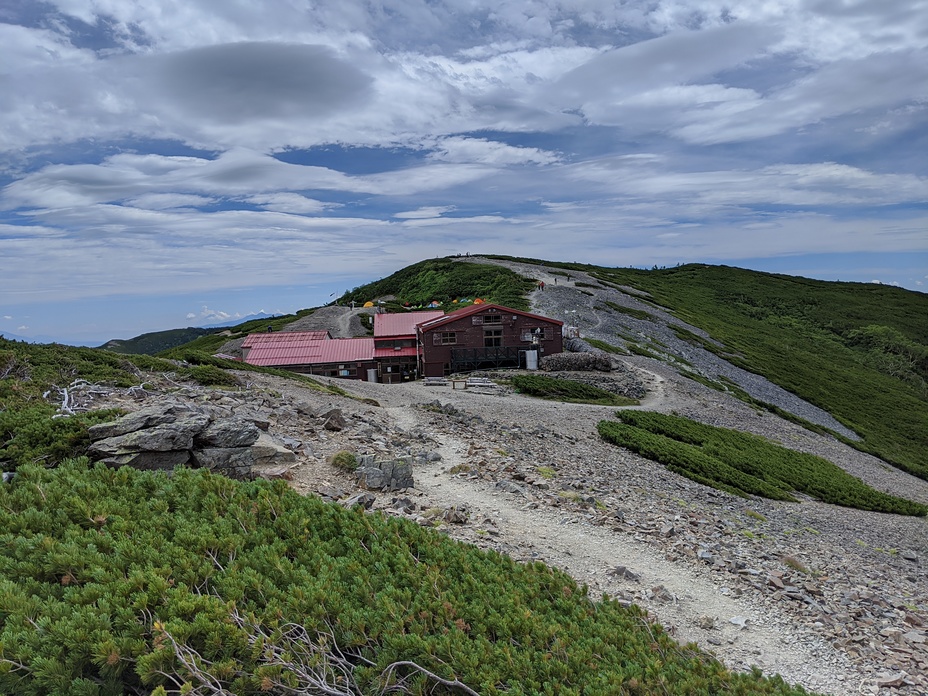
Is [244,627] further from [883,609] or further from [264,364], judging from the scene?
[264,364]

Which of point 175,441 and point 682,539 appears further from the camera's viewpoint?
point 682,539

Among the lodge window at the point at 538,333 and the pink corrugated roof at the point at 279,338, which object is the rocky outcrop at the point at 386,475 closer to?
the lodge window at the point at 538,333

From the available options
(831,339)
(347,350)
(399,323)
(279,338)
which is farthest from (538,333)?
(831,339)

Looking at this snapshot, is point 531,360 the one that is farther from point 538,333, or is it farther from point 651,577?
point 651,577

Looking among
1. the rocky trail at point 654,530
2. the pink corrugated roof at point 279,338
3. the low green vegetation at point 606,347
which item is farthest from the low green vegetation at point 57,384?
the low green vegetation at point 606,347

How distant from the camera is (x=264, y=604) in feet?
22.8

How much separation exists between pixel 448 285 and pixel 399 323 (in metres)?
49.9

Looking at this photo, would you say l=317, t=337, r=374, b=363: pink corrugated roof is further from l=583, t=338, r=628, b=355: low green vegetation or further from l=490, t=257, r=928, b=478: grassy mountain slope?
l=490, t=257, r=928, b=478: grassy mountain slope

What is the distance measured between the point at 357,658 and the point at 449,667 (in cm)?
124

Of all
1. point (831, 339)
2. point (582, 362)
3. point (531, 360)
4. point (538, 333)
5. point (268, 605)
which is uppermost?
point (538, 333)

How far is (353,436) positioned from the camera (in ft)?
64.9

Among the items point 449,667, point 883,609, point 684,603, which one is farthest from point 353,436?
point 883,609

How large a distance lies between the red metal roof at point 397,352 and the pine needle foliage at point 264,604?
45.0 m

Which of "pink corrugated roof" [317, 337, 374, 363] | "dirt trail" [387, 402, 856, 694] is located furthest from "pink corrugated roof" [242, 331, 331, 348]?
"dirt trail" [387, 402, 856, 694]
